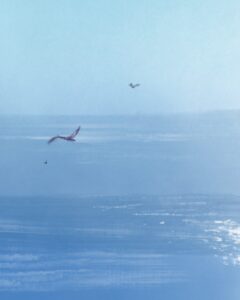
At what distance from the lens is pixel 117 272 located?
3035mm

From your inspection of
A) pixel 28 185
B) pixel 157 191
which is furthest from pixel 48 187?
pixel 157 191

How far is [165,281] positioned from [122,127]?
4.20 feet

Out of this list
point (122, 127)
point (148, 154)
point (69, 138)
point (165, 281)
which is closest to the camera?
point (165, 281)

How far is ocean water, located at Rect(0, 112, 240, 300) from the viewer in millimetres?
2996

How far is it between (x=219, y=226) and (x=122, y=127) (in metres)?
1.04

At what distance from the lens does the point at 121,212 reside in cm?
335

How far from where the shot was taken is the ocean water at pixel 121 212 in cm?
300

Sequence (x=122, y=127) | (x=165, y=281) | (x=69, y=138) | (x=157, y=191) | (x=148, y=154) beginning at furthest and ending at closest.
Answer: (x=122, y=127)
(x=148, y=154)
(x=157, y=191)
(x=69, y=138)
(x=165, y=281)

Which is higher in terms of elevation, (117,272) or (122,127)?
(122,127)

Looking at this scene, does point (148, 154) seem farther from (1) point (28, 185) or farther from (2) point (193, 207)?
(1) point (28, 185)

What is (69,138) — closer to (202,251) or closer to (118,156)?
(118,156)

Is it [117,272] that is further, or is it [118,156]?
[118,156]

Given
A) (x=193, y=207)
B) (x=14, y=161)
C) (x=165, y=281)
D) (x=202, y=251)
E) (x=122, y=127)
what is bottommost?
(x=165, y=281)

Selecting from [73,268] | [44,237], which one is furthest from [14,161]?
[73,268]
